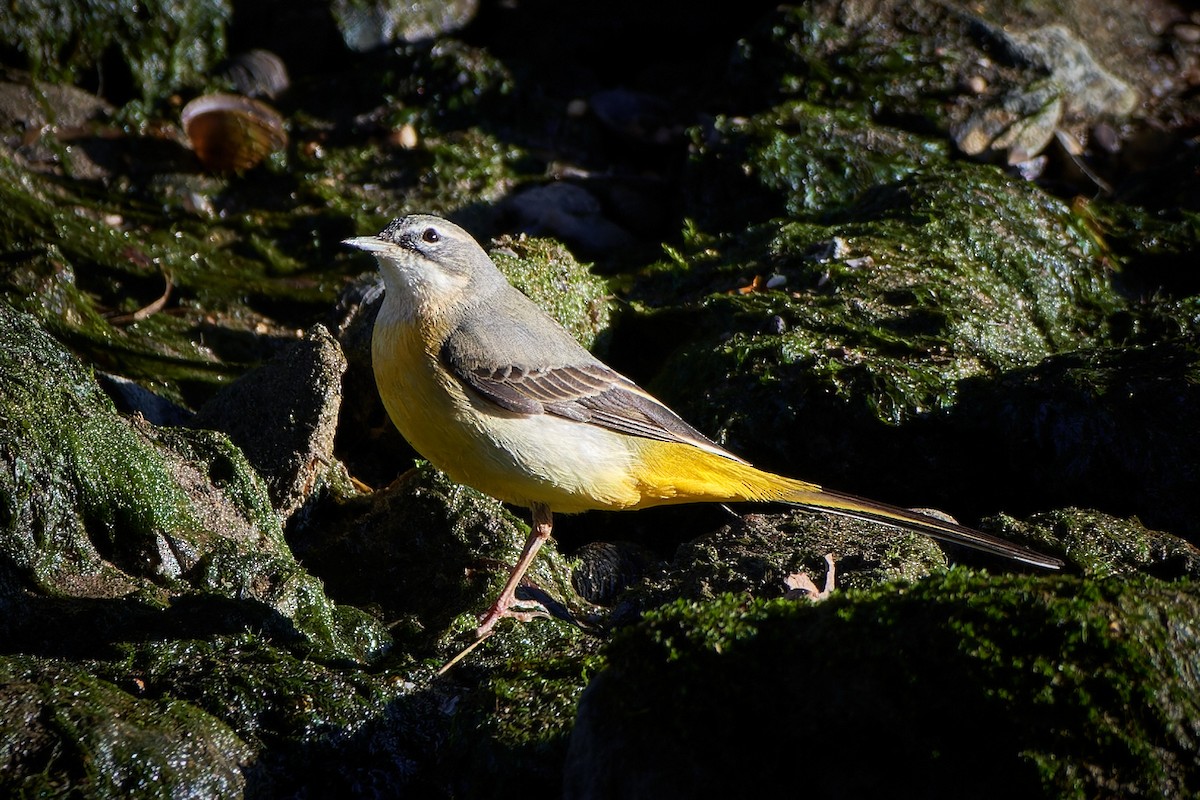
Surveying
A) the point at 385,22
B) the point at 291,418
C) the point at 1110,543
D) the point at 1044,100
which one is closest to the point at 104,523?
the point at 291,418

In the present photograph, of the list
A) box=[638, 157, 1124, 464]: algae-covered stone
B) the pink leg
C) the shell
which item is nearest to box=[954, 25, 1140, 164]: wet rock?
box=[638, 157, 1124, 464]: algae-covered stone

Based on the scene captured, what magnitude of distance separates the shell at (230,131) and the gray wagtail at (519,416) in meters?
5.83

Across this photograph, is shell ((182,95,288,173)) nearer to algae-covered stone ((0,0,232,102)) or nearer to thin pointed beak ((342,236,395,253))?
algae-covered stone ((0,0,232,102))

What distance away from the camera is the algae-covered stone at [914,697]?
11.0 feet

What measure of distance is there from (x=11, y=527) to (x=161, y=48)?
8847 mm

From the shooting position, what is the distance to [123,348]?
8.41 meters

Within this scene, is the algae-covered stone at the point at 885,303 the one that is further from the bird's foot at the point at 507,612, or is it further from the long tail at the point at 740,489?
the bird's foot at the point at 507,612

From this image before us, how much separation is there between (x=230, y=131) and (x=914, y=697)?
9.71m

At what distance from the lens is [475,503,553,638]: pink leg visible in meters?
5.54

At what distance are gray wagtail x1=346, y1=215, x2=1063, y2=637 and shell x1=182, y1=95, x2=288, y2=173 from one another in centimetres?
583

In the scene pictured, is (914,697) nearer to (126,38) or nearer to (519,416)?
(519,416)

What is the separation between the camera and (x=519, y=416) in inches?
229

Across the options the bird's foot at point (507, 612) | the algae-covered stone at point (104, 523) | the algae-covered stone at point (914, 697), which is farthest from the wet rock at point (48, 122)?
the algae-covered stone at point (914, 697)

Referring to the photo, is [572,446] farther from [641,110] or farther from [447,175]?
[641,110]
